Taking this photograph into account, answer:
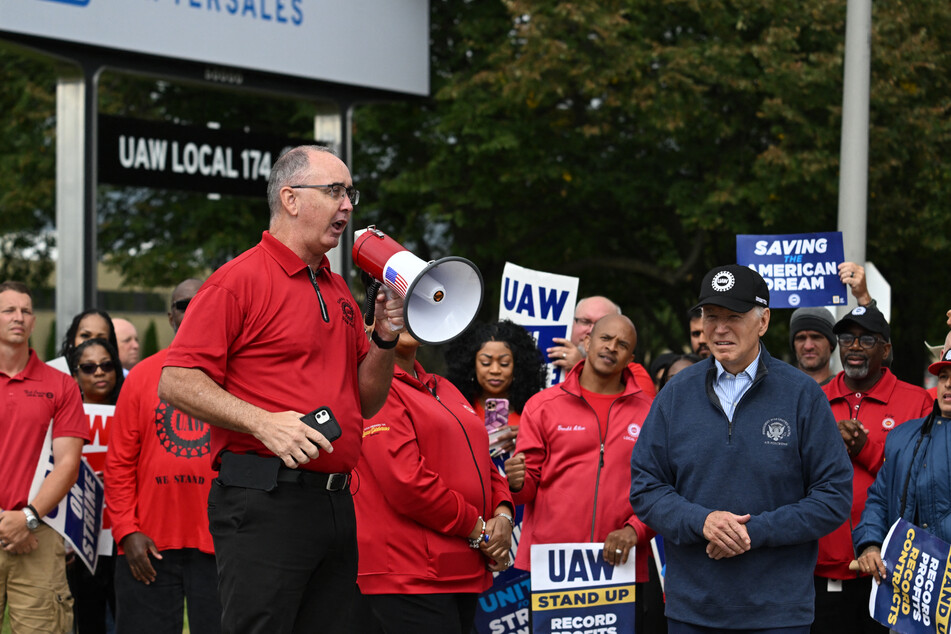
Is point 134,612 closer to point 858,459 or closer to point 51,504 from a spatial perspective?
point 51,504

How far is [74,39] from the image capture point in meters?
10.0

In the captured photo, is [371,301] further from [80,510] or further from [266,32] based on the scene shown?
[266,32]

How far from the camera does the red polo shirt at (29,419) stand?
619cm

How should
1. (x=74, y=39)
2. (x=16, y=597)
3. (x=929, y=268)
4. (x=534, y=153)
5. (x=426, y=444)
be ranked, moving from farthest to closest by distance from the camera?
(x=929, y=268), (x=534, y=153), (x=74, y=39), (x=16, y=597), (x=426, y=444)

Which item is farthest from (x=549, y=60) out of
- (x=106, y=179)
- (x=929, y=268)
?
(x=929, y=268)

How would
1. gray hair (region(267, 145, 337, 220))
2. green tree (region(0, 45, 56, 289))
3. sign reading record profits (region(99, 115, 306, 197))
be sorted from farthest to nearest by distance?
green tree (region(0, 45, 56, 289))
sign reading record profits (region(99, 115, 306, 197))
gray hair (region(267, 145, 337, 220))

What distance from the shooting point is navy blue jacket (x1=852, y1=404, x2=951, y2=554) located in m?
5.11

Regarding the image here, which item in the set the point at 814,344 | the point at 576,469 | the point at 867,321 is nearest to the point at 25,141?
the point at 814,344

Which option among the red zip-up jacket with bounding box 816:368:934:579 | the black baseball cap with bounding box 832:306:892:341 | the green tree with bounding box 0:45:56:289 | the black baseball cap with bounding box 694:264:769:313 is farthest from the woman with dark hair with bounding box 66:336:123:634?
the green tree with bounding box 0:45:56:289

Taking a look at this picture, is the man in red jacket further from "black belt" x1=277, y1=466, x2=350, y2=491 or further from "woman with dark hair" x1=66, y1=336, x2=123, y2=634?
"woman with dark hair" x1=66, y1=336, x2=123, y2=634

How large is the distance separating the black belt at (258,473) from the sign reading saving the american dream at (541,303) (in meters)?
4.08

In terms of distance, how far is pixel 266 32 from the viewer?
11633 mm

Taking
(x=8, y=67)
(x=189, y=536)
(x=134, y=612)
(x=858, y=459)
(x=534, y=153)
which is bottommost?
(x=134, y=612)

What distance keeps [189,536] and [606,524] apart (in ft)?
6.74
